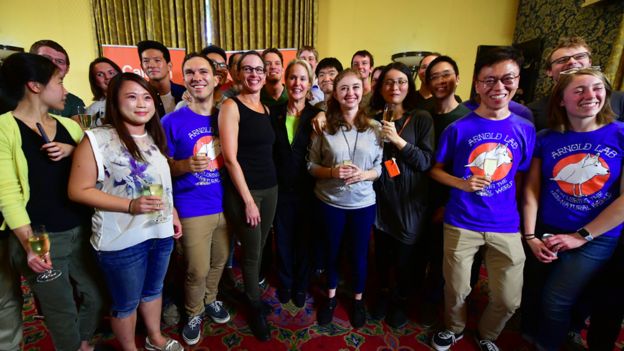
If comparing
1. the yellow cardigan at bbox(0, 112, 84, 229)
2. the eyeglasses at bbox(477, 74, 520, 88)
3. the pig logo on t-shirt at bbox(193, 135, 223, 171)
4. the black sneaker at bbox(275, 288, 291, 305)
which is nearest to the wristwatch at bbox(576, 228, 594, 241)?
the eyeglasses at bbox(477, 74, 520, 88)

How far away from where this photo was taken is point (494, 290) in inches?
66.6

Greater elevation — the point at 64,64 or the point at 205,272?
the point at 64,64

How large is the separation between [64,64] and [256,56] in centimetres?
160

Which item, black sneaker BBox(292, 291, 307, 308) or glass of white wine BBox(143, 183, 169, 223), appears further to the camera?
black sneaker BBox(292, 291, 307, 308)

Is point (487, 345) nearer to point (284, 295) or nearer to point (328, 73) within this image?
point (284, 295)

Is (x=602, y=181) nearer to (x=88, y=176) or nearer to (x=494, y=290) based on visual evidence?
(x=494, y=290)

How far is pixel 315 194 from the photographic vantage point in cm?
200

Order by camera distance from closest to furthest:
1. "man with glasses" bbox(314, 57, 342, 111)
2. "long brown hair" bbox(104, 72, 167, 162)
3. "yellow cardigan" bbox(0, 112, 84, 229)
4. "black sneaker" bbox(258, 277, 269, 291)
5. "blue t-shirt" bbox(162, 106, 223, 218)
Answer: "yellow cardigan" bbox(0, 112, 84, 229) < "long brown hair" bbox(104, 72, 167, 162) < "blue t-shirt" bbox(162, 106, 223, 218) < "black sneaker" bbox(258, 277, 269, 291) < "man with glasses" bbox(314, 57, 342, 111)

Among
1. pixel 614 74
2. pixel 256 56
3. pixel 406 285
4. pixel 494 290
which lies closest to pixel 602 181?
pixel 494 290

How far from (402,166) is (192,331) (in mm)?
1665

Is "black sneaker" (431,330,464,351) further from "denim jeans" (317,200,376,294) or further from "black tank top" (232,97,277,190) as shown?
"black tank top" (232,97,277,190)

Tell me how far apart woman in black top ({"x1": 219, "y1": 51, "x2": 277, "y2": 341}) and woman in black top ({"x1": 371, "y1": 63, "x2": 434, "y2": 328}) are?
0.72 m

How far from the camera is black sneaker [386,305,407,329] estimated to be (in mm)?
2021

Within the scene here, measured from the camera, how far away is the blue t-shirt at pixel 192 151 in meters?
1.65
